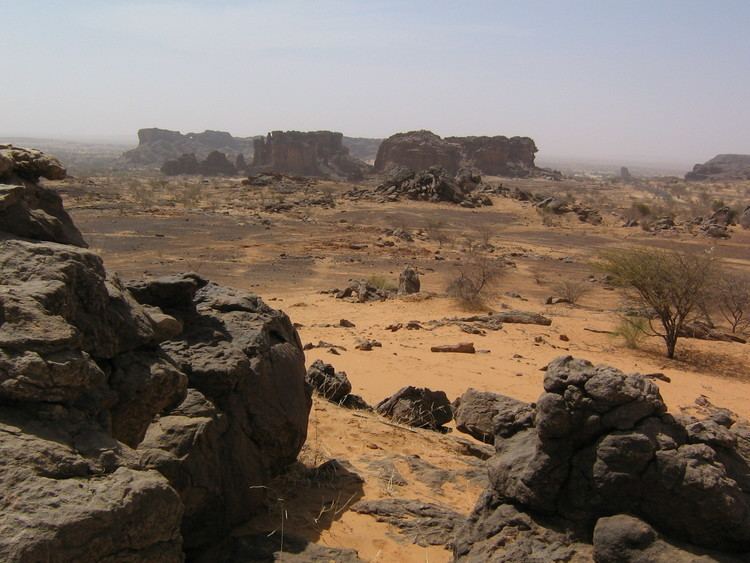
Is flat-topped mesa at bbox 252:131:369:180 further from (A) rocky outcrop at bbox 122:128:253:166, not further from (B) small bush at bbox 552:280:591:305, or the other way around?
(B) small bush at bbox 552:280:591:305

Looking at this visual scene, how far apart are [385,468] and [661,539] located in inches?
101

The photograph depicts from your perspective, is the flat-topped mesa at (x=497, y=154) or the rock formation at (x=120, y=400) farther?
the flat-topped mesa at (x=497, y=154)

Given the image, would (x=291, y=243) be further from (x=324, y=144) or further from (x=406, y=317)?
(x=324, y=144)

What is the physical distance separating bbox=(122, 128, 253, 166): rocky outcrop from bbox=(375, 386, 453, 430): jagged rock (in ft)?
260

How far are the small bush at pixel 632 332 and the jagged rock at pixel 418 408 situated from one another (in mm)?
5975

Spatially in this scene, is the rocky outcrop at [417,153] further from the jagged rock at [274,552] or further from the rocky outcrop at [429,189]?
the jagged rock at [274,552]

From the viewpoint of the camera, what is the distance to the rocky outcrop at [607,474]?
3.18 meters

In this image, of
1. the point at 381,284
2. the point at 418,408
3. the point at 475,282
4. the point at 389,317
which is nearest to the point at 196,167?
the point at 381,284

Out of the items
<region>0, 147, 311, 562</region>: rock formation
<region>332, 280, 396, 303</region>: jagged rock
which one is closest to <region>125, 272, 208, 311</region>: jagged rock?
<region>0, 147, 311, 562</region>: rock formation

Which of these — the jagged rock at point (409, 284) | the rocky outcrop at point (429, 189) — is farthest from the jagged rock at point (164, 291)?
the rocky outcrop at point (429, 189)

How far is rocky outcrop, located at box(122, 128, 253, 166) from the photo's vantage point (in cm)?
10044

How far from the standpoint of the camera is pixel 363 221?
3447cm

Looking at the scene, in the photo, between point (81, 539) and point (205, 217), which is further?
point (205, 217)

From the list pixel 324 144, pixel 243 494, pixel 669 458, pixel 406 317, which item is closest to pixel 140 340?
pixel 243 494
